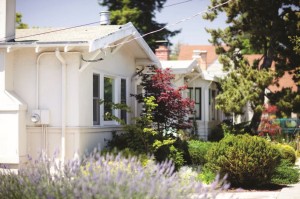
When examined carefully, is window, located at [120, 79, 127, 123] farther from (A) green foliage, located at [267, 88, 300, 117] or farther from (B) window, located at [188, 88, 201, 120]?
(B) window, located at [188, 88, 201, 120]

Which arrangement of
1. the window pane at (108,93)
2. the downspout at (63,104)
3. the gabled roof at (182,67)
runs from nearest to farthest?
the downspout at (63,104)
the window pane at (108,93)
the gabled roof at (182,67)

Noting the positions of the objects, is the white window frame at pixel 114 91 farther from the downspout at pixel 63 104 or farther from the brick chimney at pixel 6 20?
the brick chimney at pixel 6 20

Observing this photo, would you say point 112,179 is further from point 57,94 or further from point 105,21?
point 105,21

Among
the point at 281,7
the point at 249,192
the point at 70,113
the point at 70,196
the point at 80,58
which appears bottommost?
the point at 249,192

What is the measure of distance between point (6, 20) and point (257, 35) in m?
13.0

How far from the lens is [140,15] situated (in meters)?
38.6

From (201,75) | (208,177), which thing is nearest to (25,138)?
(208,177)

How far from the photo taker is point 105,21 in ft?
52.9

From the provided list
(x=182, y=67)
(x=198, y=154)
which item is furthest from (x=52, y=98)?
(x=182, y=67)

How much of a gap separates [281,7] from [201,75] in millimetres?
4993

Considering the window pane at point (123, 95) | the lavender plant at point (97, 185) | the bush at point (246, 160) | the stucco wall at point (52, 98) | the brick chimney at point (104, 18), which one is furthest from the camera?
the brick chimney at point (104, 18)

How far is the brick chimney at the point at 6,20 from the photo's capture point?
12.4 metres

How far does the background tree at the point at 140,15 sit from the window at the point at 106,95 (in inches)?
894

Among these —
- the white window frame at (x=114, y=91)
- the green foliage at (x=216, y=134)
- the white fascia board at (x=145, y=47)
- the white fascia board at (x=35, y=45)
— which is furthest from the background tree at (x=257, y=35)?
the white fascia board at (x=35, y=45)
